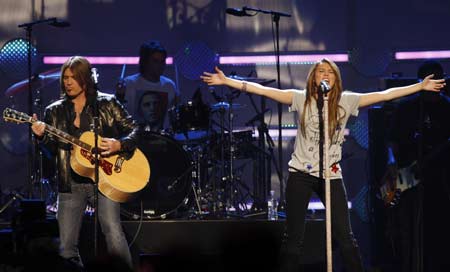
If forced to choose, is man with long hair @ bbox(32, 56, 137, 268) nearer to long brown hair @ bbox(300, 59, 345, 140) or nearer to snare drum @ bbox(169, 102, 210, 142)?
long brown hair @ bbox(300, 59, 345, 140)

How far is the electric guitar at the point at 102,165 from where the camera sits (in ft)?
23.8

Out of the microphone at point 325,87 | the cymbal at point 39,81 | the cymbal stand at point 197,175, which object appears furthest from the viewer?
the cymbal at point 39,81

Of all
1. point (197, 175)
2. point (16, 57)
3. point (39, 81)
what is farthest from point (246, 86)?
point (16, 57)

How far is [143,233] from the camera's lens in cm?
920

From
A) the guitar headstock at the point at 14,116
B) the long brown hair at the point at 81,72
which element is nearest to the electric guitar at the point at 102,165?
the guitar headstock at the point at 14,116

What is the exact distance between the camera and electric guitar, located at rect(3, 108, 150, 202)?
23.8 ft

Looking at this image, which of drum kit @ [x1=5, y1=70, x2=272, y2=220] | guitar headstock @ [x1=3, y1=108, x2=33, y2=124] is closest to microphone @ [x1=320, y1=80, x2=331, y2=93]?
guitar headstock @ [x1=3, y1=108, x2=33, y2=124]

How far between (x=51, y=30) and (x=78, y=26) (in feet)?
1.45

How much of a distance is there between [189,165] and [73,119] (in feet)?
9.76

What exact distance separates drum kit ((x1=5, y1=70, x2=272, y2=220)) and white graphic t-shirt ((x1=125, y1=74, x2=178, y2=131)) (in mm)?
224

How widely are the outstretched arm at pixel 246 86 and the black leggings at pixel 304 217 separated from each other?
29.0 inches

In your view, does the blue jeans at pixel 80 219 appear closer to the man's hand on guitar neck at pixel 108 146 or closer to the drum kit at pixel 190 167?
the man's hand on guitar neck at pixel 108 146

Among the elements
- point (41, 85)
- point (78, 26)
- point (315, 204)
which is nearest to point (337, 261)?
point (315, 204)

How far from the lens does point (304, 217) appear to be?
6891 mm
